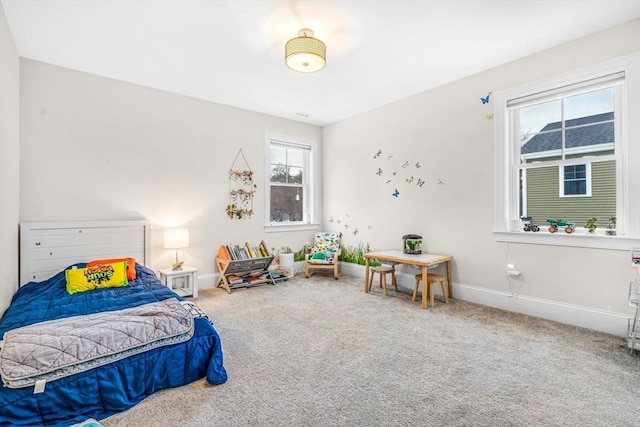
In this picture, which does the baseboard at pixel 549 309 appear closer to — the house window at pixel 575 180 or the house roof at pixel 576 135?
the house window at pixel 575 180

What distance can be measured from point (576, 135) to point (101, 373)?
13.9 ft

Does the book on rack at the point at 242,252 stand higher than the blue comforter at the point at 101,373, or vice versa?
the book on rack at the point at 242,252

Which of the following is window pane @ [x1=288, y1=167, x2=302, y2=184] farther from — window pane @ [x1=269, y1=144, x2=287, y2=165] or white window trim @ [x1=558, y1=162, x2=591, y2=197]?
white window trim @ [x1=558, y1=162, x2=591, y2=197]

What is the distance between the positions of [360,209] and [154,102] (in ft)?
10.8

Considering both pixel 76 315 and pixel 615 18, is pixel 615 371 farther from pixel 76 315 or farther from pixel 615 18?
pixel 76 315

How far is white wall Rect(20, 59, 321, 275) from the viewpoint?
Result: 330cm

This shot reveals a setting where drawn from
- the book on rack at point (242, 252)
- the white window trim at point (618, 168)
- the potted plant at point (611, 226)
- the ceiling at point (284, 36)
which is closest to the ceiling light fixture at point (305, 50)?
the ceiling at point (284, 36)

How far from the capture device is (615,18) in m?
2.62

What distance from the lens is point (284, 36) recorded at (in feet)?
9.28

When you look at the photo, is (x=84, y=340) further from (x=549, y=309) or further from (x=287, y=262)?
(x=549, y=309)

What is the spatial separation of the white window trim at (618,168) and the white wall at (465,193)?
0.07 m

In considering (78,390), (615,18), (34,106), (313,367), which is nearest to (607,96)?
(615,18)

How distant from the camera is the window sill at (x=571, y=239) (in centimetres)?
270

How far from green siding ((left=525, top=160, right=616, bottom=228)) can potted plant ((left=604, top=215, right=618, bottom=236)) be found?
0.12 ft
